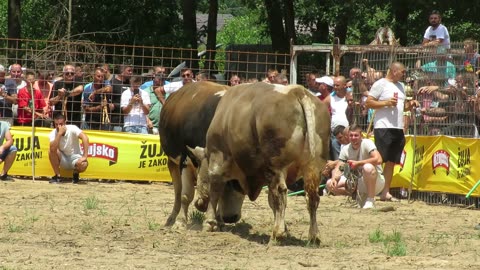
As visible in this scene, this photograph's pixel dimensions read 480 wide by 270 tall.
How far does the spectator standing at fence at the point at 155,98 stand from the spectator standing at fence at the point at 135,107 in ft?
0.25

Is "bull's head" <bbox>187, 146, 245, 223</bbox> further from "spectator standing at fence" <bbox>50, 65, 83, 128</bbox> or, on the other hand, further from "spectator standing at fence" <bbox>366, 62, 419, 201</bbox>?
"spectator standing at fence" <bbox>50, 65, 83, 128</bbox>

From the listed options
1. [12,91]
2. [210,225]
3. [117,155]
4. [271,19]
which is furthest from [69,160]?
[271,19]

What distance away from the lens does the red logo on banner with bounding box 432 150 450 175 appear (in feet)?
53.0

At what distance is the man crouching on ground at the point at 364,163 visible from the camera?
48.3ft

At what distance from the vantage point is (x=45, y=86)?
19453mm

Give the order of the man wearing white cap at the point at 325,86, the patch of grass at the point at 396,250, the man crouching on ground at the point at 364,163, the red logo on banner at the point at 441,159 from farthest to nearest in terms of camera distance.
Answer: the man wearing white cap at the point at 325,86 < the red logo on banner at the point at 441,159 < the man crouching on ground at the point at 364,163 < the patch of grass at the point at 396,250

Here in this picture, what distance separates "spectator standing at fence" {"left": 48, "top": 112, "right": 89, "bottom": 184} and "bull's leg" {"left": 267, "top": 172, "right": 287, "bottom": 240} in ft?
28.0

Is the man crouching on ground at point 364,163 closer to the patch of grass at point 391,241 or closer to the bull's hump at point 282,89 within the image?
the patch of grass at point 391,241

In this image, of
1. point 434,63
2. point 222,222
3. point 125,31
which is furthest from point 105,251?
point 125,31

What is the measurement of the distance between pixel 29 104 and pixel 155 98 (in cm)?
232

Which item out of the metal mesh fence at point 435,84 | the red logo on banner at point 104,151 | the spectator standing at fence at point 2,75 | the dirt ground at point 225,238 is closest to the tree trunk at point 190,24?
the spectator standing at fence at point 2,75

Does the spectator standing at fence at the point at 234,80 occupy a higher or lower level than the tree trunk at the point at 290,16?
lower

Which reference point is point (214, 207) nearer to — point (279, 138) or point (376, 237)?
point (279, 138)

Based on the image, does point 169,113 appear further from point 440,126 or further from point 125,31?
point 125,31
